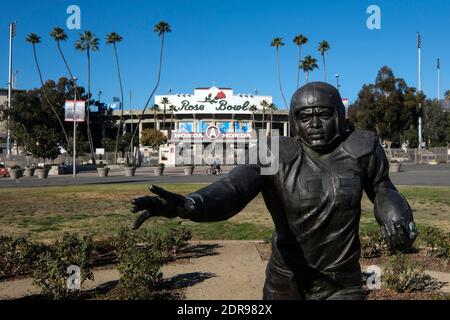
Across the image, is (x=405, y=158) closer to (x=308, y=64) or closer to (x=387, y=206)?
(x=308, y=64)

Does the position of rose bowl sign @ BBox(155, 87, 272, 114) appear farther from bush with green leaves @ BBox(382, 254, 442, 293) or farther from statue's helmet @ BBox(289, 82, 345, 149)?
statue's helmet @ BBox(289, 82, 345, 149)

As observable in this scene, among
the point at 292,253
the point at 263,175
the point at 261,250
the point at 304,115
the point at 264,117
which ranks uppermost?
the point at 264,117

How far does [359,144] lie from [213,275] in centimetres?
587

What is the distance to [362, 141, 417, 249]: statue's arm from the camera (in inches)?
88.8

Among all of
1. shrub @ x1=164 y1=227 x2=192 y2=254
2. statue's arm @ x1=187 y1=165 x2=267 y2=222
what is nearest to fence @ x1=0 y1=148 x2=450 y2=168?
shrub @ x1=164 y1=227 x2=192 y2=254

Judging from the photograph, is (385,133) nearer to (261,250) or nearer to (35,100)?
(35,100)

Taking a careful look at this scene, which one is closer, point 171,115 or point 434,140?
point 434,140

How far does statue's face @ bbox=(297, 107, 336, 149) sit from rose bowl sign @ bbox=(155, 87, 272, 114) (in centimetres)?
7083

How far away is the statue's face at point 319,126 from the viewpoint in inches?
103

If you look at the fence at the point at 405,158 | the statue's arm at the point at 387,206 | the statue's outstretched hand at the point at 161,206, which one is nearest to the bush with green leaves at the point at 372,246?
the statue's arm at the point at 387,206

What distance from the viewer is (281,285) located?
Result: 270 cm

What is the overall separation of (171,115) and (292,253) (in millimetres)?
73437

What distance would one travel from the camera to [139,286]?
6523 mm
